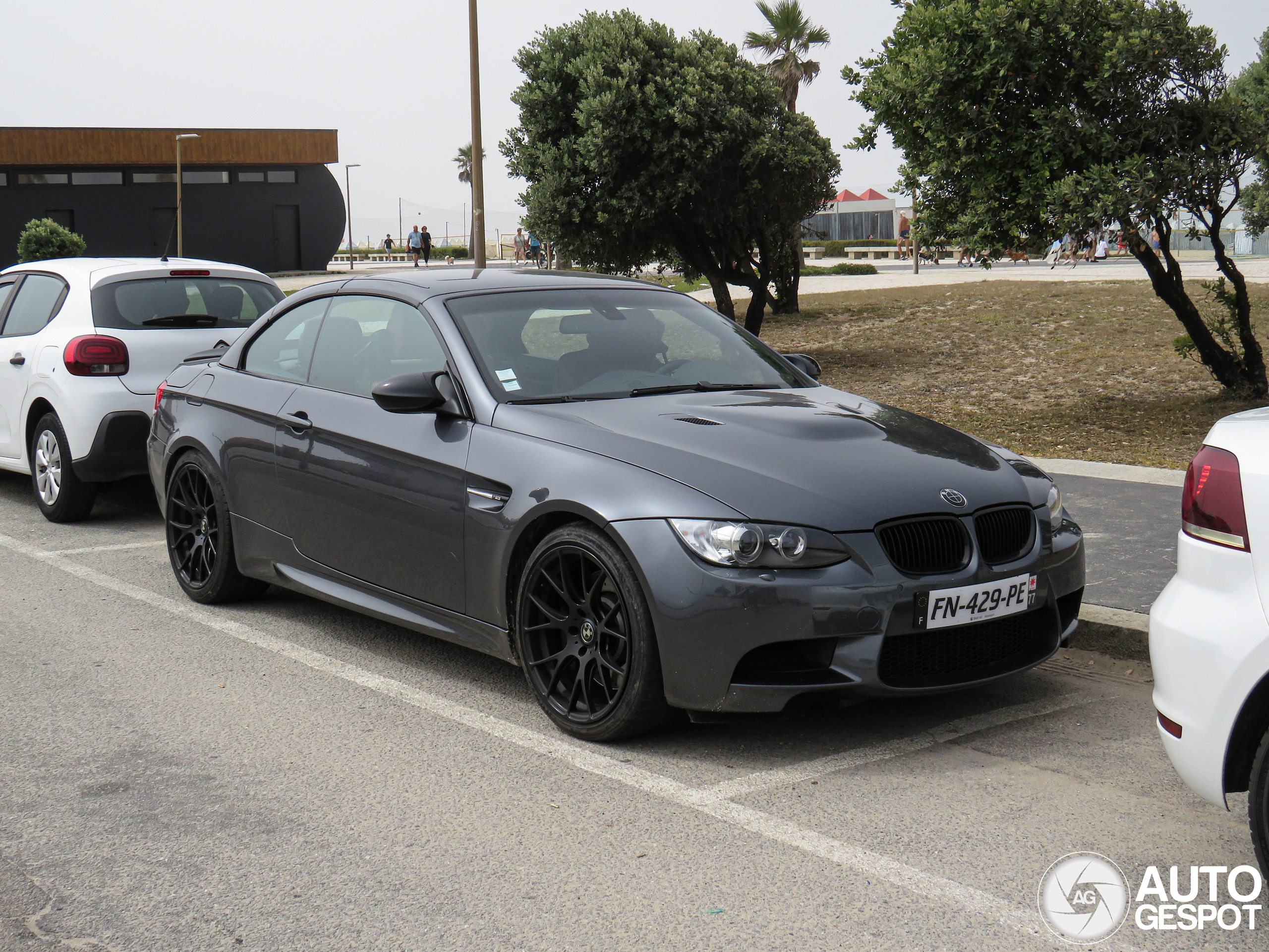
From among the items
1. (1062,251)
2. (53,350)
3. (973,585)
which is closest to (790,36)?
(1062,251)

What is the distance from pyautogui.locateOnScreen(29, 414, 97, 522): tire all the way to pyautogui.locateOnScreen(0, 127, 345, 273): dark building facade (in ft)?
169

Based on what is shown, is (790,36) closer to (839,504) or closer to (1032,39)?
(1032,39)

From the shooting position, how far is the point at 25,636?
5734 mm

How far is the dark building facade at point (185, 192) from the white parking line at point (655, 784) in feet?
181

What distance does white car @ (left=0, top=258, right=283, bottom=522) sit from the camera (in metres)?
8.23

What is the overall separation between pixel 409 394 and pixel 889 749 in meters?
2.10

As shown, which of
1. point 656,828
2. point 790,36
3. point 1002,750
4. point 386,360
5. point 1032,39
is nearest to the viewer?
point 656,828

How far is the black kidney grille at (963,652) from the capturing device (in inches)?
162

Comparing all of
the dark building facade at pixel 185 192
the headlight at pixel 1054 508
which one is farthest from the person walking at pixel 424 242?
the headlight at pixel 1054 508

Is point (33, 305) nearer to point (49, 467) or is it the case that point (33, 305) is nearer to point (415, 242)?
point (49, 467)

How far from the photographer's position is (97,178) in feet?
191

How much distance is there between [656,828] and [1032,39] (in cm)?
917

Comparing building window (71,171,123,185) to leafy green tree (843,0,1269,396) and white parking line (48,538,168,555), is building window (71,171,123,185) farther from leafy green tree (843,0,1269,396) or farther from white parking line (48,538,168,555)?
white parking line (48,538,168,555)
